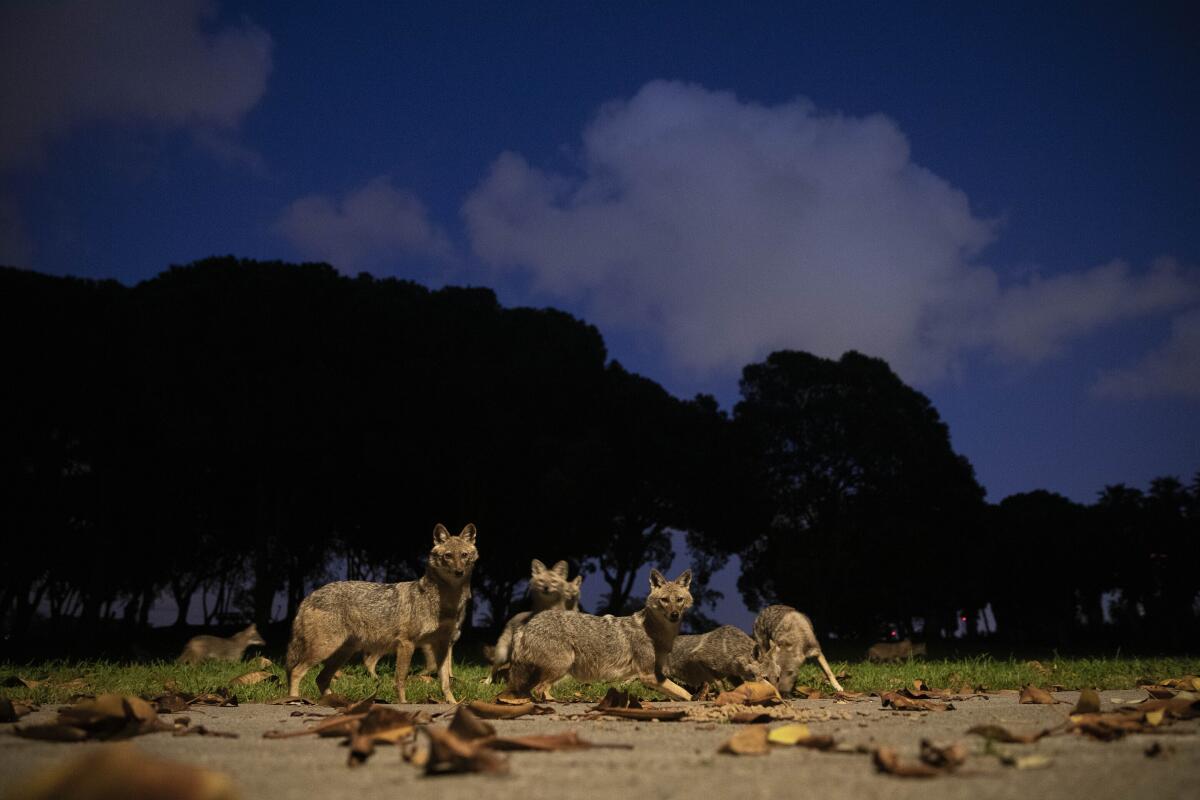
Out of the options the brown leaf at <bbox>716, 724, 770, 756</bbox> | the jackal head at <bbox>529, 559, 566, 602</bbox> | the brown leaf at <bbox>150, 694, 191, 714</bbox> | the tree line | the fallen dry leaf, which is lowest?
the brown leaf at <bbox>150, 694, 191, 714</bbox>

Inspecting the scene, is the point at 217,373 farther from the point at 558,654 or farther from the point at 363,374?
the point at 558,654

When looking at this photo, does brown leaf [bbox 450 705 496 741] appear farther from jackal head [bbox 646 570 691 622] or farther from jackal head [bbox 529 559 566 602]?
jackal head [bbox 529 559 566 602]

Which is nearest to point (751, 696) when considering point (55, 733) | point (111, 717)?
point (111, 717)

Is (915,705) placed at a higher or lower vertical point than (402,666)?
higher

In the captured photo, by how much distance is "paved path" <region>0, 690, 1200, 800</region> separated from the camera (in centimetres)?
227

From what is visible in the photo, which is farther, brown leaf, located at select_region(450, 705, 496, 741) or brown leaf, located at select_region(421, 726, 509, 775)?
brown leaf, located at select_region(450, 705, 496, 741)

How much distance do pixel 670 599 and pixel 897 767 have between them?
5162 mm

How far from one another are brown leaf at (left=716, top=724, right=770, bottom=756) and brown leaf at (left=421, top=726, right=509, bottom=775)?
3.07 feet

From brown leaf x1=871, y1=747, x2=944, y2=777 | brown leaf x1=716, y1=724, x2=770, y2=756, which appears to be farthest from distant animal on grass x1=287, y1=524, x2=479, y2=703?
brown leaf x1=871, y1=747, x2=944, y2=777

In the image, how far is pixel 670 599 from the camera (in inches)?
299

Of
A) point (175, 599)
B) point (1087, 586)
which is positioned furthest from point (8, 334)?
point (1087, 586)

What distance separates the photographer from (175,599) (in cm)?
4075

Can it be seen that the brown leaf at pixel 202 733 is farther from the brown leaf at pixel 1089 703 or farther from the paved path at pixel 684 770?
the brown leaf at pixel 1089 703

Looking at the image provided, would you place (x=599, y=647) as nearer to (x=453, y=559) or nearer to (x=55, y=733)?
(x=453, y=559)
